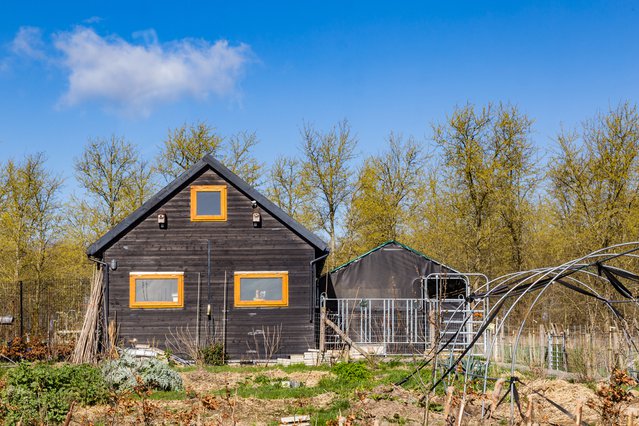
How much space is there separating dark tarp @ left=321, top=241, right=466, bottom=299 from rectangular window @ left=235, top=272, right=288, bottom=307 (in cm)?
264

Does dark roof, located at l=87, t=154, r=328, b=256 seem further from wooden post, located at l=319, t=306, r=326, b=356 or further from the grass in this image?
the grass

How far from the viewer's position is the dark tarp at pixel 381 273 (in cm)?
2261

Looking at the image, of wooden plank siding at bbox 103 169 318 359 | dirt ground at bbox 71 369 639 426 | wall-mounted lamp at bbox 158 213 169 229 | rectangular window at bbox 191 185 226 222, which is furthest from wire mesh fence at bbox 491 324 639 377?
wall-mounted lamp at bbox 158 213 169 229

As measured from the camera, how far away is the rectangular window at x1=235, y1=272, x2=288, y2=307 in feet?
66.3

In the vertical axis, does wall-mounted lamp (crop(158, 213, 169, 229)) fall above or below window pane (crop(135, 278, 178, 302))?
above

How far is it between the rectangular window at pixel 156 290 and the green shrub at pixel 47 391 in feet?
27.5

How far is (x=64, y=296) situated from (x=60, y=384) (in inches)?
523

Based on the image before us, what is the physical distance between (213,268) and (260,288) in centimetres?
147

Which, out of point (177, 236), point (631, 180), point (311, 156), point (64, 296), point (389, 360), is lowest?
point (389, 360)

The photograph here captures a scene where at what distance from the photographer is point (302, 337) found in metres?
20.2

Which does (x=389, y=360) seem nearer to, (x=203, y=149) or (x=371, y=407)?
(x=371, y=407)

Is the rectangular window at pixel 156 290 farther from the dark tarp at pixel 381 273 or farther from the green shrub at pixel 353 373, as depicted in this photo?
the green shrub at pixel 353 373

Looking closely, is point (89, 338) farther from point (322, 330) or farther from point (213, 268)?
point (322, 330)

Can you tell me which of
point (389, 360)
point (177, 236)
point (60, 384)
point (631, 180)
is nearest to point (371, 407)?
point (60, 384)
